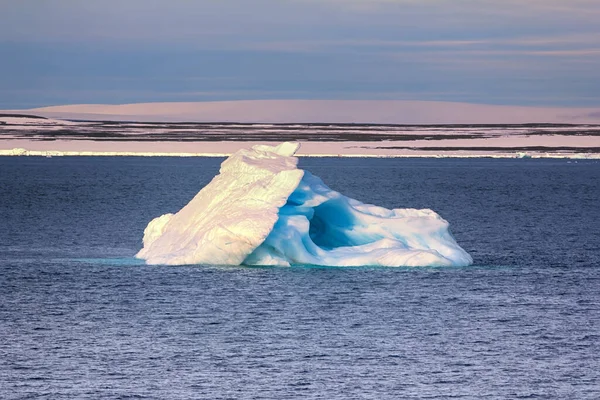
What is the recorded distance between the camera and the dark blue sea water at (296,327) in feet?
62.2

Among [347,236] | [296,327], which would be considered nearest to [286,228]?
[347,236]

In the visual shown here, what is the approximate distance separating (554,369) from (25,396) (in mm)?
9116

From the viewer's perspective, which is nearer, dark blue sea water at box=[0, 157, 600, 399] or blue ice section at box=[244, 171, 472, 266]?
dark blue sea water at box=[0, 157, 600, 399]

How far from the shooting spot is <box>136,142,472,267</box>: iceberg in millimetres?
29234

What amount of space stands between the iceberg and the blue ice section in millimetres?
26

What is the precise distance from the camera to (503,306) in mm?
26125

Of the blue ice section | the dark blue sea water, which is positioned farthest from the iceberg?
the dark blue sea water

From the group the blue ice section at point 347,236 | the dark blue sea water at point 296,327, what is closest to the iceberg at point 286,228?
the blue ice section at point 347,236

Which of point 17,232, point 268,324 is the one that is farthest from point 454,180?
point 268,324

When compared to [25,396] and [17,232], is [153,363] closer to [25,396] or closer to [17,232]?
[25,396]

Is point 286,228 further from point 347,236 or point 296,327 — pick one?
point 296,327

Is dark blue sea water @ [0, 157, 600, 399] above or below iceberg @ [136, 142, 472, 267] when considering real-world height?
below

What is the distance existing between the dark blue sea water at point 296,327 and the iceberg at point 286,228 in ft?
1.59

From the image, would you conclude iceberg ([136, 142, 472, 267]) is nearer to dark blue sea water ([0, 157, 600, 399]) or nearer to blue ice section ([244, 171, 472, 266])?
blue ice section ([244, 171, 472, 266])
